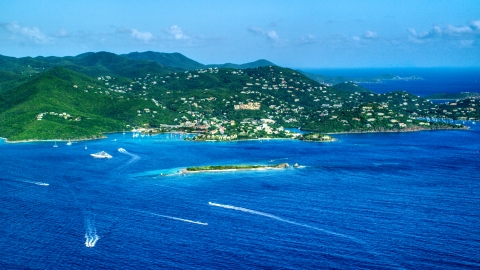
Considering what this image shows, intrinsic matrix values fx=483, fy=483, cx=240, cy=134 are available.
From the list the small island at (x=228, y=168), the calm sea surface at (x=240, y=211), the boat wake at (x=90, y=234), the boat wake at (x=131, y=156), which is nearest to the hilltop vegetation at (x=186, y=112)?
the boat wake at (x=131, y=156)

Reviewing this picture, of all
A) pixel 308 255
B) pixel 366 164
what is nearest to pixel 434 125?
pixel 366 164

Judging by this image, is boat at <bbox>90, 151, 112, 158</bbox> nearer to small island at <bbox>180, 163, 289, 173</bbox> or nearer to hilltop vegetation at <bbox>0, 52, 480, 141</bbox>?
small island at <bbox>180, 163, 289, 173</bbox>

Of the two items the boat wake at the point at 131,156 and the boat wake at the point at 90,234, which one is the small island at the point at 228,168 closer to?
the boat wake at the point at 131,156

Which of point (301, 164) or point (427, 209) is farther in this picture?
point (301, 164)

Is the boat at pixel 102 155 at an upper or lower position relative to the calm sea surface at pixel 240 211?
upper

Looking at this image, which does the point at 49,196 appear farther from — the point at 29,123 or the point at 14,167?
the point at 29,123

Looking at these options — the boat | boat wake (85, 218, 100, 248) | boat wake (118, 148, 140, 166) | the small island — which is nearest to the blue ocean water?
boat wake (85, 218, 100, 248)
